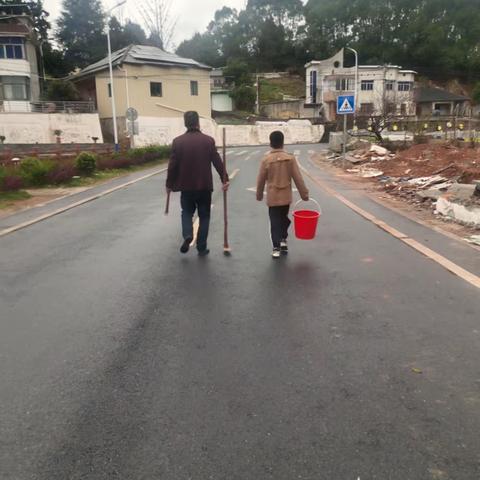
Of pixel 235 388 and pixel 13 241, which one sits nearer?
pixel 235 388

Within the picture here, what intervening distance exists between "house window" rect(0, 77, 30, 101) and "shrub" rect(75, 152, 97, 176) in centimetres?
2734

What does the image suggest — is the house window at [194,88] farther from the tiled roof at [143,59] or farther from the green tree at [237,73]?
the green tree at [237,73]

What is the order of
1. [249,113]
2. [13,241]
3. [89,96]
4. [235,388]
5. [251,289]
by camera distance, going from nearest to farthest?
[235,388] → [251,289] → [13,241] → [89,96] → [249,113]

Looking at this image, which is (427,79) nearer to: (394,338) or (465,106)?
(465,106)

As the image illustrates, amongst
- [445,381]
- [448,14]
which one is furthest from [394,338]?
[448,14]

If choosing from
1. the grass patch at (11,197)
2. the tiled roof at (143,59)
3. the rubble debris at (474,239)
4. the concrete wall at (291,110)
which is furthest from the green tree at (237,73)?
the rubble debris at (474,239)

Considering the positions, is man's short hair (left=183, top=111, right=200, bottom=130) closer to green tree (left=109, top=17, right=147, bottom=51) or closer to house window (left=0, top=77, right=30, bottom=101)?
house window (left=0, top=77, right=30, bottom=101)

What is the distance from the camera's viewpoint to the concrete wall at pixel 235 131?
44812mm

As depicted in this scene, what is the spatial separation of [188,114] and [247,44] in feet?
326

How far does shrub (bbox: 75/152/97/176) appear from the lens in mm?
18308

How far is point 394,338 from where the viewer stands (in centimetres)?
394

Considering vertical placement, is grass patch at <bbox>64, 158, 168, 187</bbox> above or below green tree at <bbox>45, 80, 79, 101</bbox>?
below

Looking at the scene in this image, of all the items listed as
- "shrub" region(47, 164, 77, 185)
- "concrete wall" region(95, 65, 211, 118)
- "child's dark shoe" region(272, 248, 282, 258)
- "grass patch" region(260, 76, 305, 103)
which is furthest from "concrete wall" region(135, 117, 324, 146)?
"child's dark shoe" region(272, 248, 282, 258)

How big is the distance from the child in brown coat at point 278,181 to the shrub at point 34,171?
10995 millimetres
